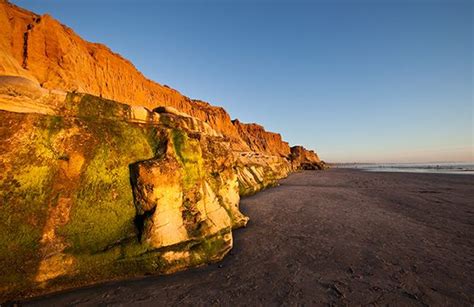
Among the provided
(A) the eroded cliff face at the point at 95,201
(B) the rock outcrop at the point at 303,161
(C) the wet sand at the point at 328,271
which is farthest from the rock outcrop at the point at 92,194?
(B) the rock outcrop at the point at 303,161

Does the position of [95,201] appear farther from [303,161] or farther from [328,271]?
[303,161]

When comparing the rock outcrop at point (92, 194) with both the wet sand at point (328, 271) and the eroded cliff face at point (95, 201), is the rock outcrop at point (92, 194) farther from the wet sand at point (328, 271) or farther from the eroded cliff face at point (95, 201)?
the wet sand at point (328, 271)

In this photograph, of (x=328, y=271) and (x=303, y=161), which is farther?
(x=303, y=161)

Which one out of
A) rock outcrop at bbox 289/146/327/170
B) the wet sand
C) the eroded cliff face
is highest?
rock outcrop at bbox 289/146/327/170

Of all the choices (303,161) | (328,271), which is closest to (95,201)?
(328,271)

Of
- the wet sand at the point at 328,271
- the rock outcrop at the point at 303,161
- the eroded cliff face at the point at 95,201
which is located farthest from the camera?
the rock outcrop at the point at 303,161

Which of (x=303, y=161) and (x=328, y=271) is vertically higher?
(x=303, y=161)

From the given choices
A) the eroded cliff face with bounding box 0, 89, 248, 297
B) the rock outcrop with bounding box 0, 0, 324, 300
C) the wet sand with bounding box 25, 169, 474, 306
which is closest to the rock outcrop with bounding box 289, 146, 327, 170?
the wet sand with bounding box 25, 169, 474, 306

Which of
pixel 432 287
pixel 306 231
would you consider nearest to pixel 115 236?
pixel 306 231

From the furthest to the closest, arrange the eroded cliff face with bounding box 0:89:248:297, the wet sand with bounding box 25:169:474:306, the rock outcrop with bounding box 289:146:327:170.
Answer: the rock outcrop with bounding box 289:146:327:170 < the eroded cliff face with bounding box 0:89:248:297 < the wet sand with bounding box 25:169:474:306

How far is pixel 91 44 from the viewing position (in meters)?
31.8

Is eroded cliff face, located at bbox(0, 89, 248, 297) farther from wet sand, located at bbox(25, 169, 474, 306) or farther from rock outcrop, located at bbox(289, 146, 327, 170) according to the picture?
rock outcrop, located at bbox(289, 146, 327, 170)

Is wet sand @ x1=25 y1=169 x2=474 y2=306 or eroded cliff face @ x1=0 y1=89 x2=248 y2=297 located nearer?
wet sand @ x1=25 y1=169 x2=474 y2=306

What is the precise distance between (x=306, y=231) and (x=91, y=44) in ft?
130
